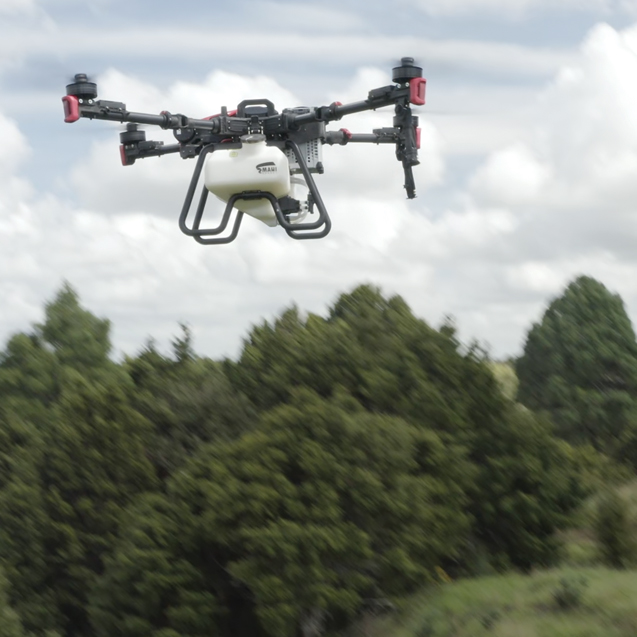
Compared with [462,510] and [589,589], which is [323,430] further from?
[589,589]

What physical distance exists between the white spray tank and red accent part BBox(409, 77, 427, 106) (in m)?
2.19

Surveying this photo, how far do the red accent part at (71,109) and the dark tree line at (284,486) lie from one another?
4.04m

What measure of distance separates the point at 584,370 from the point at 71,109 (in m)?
9.61

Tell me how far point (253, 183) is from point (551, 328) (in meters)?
7.06

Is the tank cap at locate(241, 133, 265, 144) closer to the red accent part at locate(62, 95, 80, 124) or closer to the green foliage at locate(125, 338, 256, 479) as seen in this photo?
the red accent part at locate(62, 95, 80, 124)

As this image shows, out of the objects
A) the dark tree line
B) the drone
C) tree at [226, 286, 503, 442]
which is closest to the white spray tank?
the drone

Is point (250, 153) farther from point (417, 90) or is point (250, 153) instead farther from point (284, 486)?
point (284, 486)

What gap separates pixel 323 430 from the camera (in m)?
13.0

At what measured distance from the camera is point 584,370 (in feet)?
62.4

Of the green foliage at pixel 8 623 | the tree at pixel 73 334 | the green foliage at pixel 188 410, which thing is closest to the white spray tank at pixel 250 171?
the green foliage at pixel 188 410

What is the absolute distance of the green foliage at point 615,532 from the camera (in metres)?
13.3

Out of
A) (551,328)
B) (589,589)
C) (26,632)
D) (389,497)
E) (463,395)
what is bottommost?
(26,632)

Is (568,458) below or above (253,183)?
below

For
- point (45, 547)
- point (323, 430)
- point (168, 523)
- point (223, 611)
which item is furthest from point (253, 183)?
point (45, 547)
